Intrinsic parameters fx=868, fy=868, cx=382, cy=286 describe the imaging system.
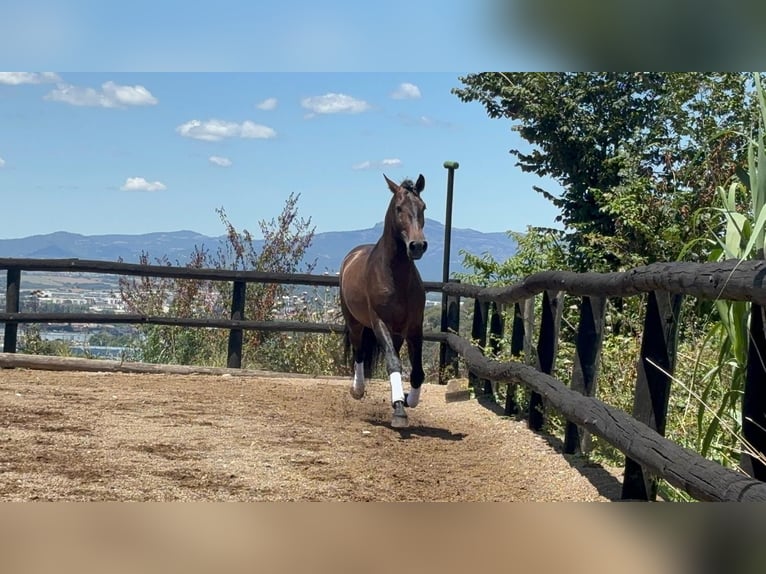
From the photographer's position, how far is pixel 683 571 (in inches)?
42.0

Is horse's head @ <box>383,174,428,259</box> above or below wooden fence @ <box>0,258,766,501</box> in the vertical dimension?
above

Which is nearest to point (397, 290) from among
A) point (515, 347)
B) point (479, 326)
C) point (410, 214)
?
point (410, 214)

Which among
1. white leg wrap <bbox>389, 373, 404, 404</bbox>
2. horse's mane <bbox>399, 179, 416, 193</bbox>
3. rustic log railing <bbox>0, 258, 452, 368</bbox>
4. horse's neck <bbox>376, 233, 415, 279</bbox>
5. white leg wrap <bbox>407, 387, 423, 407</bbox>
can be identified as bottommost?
white leg wrap <bbox>407, 387, 423, 407</bbox>

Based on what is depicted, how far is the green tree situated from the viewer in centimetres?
889

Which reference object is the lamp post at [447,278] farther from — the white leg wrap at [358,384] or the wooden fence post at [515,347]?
the wooden fence post at [515,347]

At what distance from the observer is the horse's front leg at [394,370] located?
21.1 ft

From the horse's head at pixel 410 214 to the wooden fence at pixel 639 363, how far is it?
2.85 feet

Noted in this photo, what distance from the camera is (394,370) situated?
6.76 m

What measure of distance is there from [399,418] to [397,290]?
1066mm

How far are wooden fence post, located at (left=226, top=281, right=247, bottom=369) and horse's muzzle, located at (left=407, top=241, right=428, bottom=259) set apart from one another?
167 inches

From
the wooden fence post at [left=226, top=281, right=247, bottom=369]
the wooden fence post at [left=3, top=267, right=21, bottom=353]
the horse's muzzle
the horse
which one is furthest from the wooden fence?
the wooden fence post at [left=226, top=281, right=247, bottom=369]

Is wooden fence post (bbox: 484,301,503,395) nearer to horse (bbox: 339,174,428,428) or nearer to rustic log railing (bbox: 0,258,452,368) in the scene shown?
horse (bbox: 339,174,428,428)

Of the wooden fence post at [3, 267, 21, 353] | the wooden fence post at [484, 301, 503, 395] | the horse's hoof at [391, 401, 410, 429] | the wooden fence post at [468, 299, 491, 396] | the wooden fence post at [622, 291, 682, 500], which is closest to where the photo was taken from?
the wooden fence post at [622, 291, 682, 500]

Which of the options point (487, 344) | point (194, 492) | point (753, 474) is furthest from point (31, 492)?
point (487, 344)
